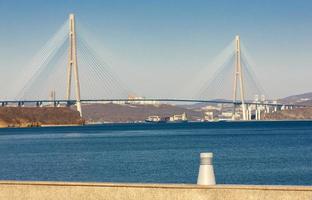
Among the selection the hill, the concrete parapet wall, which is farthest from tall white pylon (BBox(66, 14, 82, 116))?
the concrete parapet wall

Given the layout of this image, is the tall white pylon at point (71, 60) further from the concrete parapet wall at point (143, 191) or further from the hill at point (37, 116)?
the concrete parapet wall at point (143, 191)

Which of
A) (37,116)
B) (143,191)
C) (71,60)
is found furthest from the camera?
(37,116)

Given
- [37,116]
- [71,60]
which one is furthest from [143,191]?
[37,116]

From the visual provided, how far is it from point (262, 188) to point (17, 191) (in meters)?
3.03

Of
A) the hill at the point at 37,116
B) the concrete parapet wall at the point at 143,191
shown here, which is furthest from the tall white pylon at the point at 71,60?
the concrete parapet wall at the point at 143,191

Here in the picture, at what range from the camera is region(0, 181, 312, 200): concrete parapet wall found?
8.83 metres

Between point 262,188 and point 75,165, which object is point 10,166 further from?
point 262,188

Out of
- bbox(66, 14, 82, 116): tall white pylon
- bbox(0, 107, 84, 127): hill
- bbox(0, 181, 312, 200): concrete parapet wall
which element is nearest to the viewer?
bbox(0, 181, 312, 200): concrete parapet wall

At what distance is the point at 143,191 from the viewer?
9359mm

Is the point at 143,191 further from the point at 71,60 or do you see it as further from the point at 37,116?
the point at 37,116

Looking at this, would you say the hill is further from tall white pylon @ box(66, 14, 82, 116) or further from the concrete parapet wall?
the concrete parapet wall

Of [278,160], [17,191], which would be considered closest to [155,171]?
[278,160]

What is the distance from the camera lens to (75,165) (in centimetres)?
4050

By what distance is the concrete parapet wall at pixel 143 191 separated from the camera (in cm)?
883
